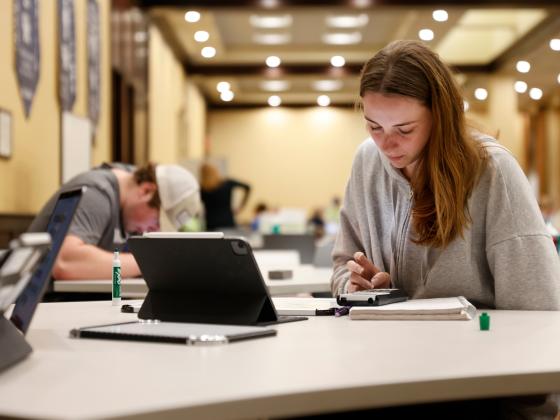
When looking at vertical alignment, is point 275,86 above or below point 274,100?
above

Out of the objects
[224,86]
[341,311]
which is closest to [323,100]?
[224,86]

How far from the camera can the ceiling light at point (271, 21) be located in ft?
45.2

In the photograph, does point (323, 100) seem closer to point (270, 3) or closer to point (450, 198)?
point (270, 3)

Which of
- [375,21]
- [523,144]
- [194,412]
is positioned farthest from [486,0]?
[523,144]

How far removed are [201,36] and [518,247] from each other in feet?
37.6

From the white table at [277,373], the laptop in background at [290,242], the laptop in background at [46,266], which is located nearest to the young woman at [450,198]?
the white table at [277,373]

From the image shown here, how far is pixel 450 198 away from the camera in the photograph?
7.38 ft

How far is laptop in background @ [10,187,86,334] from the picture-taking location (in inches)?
59.6

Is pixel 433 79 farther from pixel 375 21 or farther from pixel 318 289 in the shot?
pixel 375 21

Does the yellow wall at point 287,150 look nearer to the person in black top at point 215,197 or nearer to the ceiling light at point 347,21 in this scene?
the ceiling light at point 347,21

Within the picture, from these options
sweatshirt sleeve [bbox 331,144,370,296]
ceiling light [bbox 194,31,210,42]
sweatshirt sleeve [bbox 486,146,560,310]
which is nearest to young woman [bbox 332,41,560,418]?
sweatshirt sleeve [bbox 486,146,560,310]

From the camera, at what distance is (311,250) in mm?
6672

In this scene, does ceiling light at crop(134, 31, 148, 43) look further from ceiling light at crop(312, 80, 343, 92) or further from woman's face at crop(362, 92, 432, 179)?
woman's face at crop(362, 92, 432, 179)

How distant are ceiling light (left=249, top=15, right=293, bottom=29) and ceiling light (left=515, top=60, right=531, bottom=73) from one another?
3508 mm
